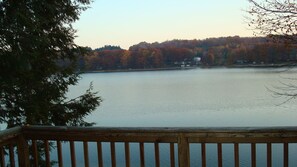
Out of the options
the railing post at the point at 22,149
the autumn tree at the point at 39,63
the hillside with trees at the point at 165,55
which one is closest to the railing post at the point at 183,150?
the railing post at the point at 22,149

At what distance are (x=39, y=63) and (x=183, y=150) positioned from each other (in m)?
4.34

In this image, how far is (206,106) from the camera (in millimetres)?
24047

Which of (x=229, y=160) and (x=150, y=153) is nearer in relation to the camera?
(x=229, y=160)

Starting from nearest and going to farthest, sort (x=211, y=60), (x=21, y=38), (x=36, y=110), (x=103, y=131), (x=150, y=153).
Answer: (x=103, y=131), (x=21, y=38), (x=36, y=110), (x=150, y=153), (x=211, y=60)

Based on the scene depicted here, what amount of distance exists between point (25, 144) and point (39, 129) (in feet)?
0.82

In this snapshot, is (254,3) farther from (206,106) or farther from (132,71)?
(132,71)

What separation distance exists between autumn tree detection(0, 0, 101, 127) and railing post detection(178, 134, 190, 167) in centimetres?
285

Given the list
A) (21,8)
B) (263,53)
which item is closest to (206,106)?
(263,53)

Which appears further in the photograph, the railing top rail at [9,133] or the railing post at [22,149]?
the railing post at [22,149]

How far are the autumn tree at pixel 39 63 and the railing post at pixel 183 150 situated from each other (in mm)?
2848

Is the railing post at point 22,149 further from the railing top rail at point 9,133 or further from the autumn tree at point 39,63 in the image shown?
the autumn tree at point 39,63

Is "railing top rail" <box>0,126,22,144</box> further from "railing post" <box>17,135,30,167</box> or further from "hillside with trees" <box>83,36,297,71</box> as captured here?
"hillside with trees" <box>83,36,297,71</box>

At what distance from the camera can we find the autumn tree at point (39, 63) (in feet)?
15.7

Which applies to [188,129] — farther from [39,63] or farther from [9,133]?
[39,63]
